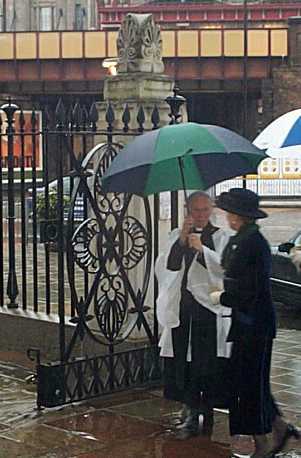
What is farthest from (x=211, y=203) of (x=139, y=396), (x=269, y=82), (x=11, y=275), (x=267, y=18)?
(x=267, y=18)

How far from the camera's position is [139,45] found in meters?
8.82

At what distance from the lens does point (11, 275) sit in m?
10.3

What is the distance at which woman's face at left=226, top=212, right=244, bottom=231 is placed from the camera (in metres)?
6.24

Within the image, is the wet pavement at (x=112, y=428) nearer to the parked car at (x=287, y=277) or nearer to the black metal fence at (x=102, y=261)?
the black metal fence at (x=102, y=261)

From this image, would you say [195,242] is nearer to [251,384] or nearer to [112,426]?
[251,384]

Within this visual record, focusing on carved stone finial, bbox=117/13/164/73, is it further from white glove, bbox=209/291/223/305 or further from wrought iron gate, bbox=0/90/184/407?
white glove, bbox=209/291/223/305

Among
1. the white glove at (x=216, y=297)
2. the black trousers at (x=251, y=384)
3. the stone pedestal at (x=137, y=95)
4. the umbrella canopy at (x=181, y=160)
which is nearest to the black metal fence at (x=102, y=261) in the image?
the stone pedestal at (x=137, y=95)

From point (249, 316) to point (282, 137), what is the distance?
3.24 meters

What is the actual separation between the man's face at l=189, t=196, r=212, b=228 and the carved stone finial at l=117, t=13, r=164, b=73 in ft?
7.97

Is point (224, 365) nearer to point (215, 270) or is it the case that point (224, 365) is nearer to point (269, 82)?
point (215, 270)

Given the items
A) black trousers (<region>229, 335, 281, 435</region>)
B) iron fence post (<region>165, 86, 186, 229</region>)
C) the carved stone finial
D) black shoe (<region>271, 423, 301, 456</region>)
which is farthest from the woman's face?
the carved stone finial

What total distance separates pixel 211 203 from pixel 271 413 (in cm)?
153

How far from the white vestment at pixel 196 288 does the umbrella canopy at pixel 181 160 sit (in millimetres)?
412

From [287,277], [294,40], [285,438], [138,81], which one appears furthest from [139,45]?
[294,40]
